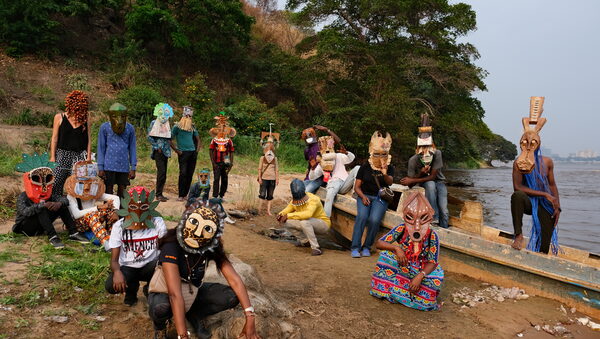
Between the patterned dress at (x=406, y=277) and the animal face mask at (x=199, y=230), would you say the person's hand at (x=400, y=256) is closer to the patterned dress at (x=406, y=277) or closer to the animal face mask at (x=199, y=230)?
the patterned dress at (x=406, y=277)

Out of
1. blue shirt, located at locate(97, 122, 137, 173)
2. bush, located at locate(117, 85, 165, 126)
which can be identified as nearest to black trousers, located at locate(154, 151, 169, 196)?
blue shirt, located at locate(97, 122, 137, 173)

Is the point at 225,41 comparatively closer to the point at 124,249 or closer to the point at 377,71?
the point at 377,71

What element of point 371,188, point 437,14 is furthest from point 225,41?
point 371,188

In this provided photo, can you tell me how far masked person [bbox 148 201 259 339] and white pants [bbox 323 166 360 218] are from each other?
4208 millimetres

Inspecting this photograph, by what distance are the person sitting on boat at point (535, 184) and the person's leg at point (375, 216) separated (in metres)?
1.91

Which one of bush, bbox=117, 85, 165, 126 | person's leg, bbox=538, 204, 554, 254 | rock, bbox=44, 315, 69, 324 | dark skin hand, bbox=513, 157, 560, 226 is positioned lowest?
rock, bbox=44, 315, 69, 324

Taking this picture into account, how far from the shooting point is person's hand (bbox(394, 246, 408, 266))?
4.37m

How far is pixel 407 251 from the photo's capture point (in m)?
4.47

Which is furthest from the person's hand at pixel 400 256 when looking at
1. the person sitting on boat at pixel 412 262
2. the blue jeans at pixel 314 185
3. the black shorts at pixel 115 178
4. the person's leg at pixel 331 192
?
the black shorts at pixel 115 178

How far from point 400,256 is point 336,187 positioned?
321 centimetres

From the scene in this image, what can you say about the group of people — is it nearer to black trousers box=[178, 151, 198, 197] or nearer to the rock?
black trousers box=[178, 151, 198, 197]

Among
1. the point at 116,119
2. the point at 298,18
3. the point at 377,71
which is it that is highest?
the point at 298,18

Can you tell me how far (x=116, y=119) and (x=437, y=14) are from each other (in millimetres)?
19553

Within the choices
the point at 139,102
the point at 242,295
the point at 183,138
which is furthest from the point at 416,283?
the point at 139,102
